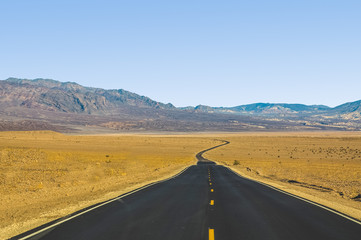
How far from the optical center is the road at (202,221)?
10391 millimetres

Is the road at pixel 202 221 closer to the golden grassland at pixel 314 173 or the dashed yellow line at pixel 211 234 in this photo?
the dashed yellow line at pixel 211 234

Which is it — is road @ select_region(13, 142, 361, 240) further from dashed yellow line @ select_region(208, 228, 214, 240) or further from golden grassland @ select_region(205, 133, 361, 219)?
golden grassland @ select_region(205, 133, 361, 219)

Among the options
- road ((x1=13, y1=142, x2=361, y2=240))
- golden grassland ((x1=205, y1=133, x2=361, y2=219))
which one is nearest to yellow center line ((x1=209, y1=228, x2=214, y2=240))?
road ((x1=13, y1=142, x2=361, y2=240))

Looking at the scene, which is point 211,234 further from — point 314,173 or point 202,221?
point 314,173

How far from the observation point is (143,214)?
13.5m

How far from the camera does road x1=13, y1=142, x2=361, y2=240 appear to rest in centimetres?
1039

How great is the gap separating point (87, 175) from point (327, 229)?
23.8 m

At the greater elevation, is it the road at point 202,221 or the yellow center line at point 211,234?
the yellow center line at point 211,234

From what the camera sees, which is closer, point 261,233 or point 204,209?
point 261,233

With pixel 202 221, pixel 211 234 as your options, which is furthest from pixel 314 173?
pixel 211 234

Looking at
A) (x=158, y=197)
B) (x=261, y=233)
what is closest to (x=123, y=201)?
(x=158, y=197)

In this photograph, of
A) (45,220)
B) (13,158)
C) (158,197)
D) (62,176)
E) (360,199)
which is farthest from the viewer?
(13,158)

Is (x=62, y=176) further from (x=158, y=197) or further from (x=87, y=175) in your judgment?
(x=158, y=197)

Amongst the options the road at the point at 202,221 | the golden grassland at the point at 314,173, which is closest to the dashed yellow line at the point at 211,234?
the road at the point at 202,221
